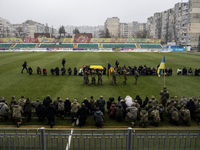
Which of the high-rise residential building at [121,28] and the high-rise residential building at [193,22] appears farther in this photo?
the high-rise residential building at [121,28]

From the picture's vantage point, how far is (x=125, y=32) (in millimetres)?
180875

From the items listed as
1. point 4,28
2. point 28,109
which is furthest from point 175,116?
point 4,28

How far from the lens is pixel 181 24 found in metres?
86.1

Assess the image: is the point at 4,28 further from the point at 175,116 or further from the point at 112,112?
the point at 175,116

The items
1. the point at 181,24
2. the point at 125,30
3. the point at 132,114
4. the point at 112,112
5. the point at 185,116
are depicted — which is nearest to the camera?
the point at 185,116

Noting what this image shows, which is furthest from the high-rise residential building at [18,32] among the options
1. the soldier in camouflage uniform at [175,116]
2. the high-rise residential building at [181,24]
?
the soldier in camouflage uniform at [175,116]

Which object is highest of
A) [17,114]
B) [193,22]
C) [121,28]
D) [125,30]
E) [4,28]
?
[121,28]

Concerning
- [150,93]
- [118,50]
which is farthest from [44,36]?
[150,93]

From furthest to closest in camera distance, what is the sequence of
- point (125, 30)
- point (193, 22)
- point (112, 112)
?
point (125, 30)
point (193, 22)
point (112, 112)

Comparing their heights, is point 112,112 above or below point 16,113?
below

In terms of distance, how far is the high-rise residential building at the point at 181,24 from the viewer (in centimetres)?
7731

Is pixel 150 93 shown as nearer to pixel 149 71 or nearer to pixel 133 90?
pixel 133 90

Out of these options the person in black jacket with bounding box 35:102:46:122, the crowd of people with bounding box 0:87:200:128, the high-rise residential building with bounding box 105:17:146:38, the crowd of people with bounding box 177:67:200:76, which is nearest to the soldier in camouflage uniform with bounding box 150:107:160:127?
the crowd of people with bounding box 0:87:200:128

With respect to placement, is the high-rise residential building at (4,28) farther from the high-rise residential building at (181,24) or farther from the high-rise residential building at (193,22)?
the high-rise residential building at (193,22)
